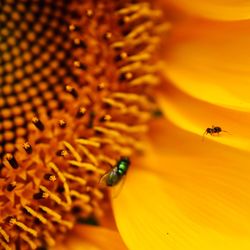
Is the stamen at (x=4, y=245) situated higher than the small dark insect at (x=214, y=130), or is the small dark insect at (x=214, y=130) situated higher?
the small dark insect at (x=214, y=130)

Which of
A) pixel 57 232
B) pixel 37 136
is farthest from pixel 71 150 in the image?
pixel 57 232

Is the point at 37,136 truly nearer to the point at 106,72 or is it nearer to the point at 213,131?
the point at 106,72

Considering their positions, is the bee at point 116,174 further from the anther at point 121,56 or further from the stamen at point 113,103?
the anther at point 121,56

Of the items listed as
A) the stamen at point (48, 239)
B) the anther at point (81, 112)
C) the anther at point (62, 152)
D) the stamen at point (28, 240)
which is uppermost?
the anther at point (81, 112)

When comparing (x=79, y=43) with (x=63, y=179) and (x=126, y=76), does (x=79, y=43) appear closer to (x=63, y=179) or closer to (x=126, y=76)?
(x=126, y=76)

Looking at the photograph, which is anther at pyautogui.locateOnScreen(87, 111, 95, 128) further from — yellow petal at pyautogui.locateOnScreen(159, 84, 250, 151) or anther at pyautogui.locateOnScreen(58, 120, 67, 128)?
yellow petal at pyautogui.locateOnScreen(159, 84, 250, 151)

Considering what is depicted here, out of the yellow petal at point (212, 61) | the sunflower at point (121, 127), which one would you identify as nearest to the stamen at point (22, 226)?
the sunflower at point (121, 127)

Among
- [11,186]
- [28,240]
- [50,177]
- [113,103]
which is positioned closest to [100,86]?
[113,103]
